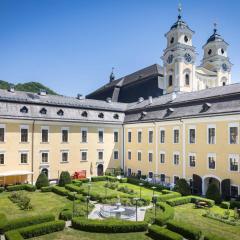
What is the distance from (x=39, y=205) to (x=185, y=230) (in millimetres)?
14489

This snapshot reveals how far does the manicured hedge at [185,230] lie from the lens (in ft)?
58.1

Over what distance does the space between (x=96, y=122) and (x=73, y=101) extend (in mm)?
5074

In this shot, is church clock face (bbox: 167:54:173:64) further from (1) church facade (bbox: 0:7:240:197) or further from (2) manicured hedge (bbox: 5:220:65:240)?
(2) manicured hedge (bbox: 5:220:65:240)

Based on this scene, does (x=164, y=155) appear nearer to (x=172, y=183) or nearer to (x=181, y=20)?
(x=172, y=183)

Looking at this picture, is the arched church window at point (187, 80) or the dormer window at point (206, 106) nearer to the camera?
the dormer window at point (206, 106)

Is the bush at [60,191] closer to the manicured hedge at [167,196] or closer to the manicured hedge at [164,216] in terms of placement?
the manicured hedge at [167,196]

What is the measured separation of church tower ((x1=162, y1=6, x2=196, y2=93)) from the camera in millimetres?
55625

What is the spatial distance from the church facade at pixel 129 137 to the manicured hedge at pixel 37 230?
57.2 ft

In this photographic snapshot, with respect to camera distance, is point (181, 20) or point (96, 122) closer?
point (96, 122)

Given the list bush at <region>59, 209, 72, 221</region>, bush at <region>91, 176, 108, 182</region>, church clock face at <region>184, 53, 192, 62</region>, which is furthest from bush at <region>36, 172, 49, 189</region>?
church clock face at <region>184, 53, 192, 62</region>

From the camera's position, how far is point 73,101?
4381 centimetres

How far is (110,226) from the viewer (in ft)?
62.6

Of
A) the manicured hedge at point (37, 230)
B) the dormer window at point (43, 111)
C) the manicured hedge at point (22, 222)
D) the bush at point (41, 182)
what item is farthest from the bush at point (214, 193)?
the dormer window at point (43, 111)

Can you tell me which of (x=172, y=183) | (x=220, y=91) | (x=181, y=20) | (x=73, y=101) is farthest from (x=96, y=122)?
(x=181, y=20)
